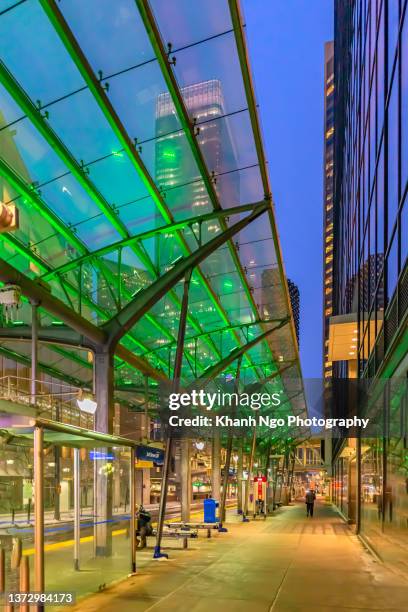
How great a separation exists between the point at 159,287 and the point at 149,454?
5.83m

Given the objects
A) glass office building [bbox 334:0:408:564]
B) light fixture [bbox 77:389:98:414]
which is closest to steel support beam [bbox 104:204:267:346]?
light fixture [bbox 77:389:98:414]

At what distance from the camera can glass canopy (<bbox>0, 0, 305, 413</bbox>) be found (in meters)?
10.7

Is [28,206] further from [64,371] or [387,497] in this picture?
[64,371]

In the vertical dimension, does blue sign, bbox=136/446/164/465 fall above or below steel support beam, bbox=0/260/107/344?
below

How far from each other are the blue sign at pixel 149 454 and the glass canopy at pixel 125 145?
4222 millimetres

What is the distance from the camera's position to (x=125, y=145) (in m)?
13.3

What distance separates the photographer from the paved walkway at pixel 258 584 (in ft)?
34.4

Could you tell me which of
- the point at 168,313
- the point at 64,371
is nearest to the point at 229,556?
the point at 168,313

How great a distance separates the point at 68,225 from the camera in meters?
15.6

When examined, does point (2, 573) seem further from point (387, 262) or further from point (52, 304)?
point (387, 262)

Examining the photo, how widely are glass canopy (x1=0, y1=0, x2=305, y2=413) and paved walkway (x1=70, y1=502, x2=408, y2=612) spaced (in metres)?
6.19

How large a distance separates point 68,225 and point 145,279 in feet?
14.3

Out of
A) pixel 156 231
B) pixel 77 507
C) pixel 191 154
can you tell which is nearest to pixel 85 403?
pixel 77 507

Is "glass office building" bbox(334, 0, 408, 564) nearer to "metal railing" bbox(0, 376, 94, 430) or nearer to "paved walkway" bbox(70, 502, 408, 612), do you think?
"paved walkway" bbox(70, 502, 408, 612)
